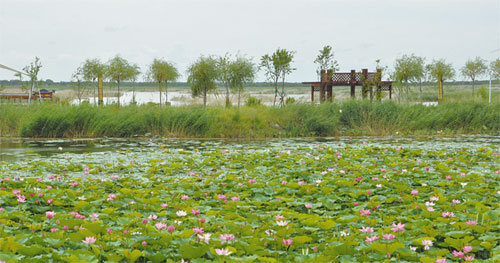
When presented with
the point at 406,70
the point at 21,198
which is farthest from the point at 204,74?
the point at 21,198

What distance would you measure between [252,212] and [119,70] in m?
23.1

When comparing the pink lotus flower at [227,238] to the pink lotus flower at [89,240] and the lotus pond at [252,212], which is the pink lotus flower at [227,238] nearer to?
the lotus pond at [252,212]

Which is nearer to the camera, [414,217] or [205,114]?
[414,217]

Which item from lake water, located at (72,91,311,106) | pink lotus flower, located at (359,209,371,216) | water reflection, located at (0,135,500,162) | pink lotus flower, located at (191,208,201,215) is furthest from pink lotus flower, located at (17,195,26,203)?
lake water, located at (72,91,311,106)

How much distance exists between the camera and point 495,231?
9.65 ft

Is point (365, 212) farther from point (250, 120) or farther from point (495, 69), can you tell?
point (495, 69)

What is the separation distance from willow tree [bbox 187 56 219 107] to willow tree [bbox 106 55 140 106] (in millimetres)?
3194

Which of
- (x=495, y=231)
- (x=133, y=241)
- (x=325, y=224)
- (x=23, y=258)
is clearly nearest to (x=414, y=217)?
(x=495, y=231)

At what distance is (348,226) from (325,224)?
353mm

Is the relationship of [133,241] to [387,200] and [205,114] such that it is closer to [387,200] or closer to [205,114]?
[387,200]

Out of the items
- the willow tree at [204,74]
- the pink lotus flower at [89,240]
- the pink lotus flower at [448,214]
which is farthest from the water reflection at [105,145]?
the willow tree at [204,74]

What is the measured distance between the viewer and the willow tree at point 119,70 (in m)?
24.8

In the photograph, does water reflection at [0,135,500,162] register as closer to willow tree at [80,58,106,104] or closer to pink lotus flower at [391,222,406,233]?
pink lotus flower at [391,222,406,233]

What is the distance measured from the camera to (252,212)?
337 cm
